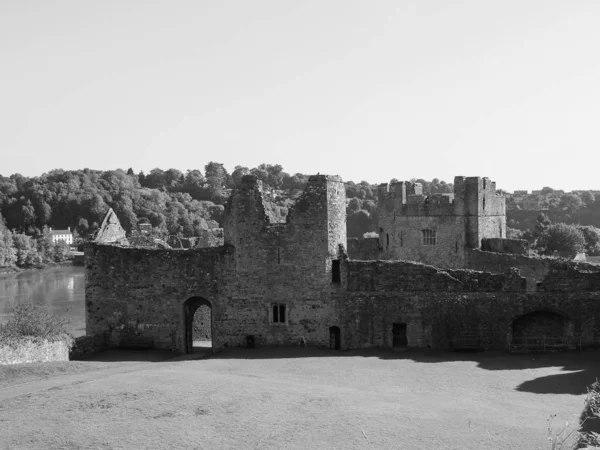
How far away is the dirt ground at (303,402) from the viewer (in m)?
14.0

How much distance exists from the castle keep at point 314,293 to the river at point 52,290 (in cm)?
2123

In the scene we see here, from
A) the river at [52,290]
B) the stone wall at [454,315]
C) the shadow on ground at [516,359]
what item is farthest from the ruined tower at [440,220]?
the river at [52,290]

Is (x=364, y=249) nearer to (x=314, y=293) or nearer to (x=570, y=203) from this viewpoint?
(x=314, y=293)

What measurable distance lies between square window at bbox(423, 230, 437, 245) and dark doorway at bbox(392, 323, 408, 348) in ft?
35.7

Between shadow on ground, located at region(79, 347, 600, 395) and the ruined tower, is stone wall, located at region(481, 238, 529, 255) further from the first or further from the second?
shadow on ground, located at region(79, 347, 600, 395)

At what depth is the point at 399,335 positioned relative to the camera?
82.1ft

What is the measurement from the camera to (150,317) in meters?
26.6

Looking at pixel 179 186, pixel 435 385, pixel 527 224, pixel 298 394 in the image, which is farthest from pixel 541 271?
pixel 179 186

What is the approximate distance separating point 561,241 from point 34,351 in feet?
171

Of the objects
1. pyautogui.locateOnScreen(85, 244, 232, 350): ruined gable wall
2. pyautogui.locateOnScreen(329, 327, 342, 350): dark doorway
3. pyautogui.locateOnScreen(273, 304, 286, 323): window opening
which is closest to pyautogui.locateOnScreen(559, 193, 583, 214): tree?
pyautogui.locateOnScreen(329, 327, 342, 350): dark doorway

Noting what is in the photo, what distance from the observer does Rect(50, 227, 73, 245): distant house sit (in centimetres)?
12288

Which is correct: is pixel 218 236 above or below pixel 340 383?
above

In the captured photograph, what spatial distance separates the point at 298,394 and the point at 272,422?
2.34 metres

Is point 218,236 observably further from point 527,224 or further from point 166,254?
point 527,224
